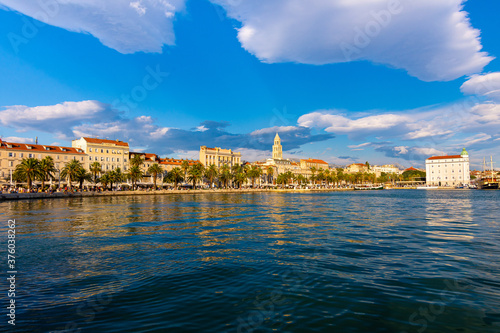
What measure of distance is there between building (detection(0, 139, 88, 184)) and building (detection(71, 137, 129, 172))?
4.52 metres

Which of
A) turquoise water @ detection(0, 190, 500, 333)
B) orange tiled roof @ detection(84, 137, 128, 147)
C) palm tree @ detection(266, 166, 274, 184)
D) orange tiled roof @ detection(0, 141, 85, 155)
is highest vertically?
orange tiled roof @ detection(84, 137, 128, 147)

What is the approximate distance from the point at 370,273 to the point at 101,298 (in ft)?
29.5

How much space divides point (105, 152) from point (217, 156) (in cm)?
5756

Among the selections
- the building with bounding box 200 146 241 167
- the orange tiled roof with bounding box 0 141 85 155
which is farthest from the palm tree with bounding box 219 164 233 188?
the orange tiled roof with bounding box 0 141 85 155

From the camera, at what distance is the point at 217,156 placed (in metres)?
155

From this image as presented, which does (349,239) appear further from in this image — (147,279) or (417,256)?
(147,279)

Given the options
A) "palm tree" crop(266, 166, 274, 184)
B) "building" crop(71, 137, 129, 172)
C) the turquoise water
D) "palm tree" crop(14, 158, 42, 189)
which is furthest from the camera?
"palm tree" crop(266, 166, 274, 184)

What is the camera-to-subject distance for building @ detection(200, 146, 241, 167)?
→ 498 feet

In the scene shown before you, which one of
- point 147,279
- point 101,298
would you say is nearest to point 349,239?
point 147,279

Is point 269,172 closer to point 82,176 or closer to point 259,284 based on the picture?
point 82,176

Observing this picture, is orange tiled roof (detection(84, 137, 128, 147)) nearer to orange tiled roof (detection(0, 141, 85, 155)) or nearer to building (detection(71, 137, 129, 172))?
building (detection(71, 137, 129, 172))

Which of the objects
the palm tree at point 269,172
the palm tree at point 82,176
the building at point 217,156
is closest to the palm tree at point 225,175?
the building at point 217,156

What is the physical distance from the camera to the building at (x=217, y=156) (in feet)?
498

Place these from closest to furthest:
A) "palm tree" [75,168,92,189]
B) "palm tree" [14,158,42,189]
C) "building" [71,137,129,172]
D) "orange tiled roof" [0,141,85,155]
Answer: "palm tree" [14,158,42,189] < "palm tree" [75,168,92,189] < "orange tiled roof" [0,141,85,155] < "building" [71,137,129,172]
